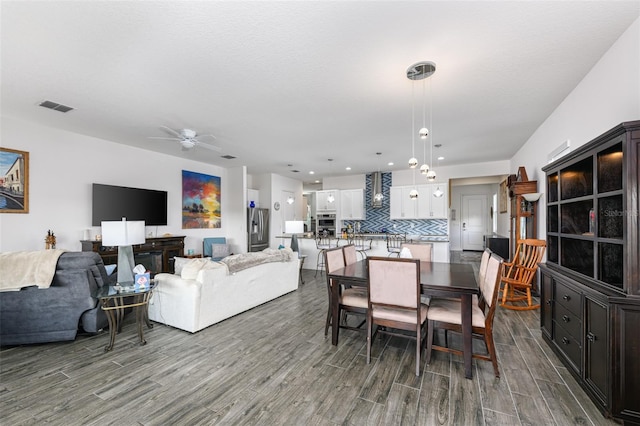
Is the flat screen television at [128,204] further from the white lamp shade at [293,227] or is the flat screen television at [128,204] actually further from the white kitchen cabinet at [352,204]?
the white kitchen cabinet at [352,204]

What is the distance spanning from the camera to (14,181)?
3986 mm

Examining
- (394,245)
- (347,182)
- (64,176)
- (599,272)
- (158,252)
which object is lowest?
(158,252)

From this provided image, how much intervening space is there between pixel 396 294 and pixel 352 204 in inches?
251

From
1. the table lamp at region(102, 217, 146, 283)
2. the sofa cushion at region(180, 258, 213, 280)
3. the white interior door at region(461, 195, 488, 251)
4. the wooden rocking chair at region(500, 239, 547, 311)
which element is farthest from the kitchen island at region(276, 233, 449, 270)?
the white interior door at region(461, 195, 488, 251)

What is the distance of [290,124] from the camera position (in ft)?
14.0

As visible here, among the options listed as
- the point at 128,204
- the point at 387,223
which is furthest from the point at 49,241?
the point at 387,223

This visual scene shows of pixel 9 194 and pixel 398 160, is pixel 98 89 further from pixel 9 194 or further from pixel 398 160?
pixel 398 160

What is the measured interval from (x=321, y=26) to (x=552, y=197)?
114 inches

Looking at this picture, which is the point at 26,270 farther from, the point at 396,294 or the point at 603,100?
the point at 603,100

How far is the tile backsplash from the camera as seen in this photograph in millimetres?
7867

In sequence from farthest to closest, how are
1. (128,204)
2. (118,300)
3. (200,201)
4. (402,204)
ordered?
(402,204) < (200,201) < (128,204) < (118,300)

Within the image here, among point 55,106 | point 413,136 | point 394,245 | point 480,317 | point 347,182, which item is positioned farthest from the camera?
point 347,182

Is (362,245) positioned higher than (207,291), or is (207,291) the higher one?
(362,245)

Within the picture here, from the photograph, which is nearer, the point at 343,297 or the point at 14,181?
the point at 343,297
